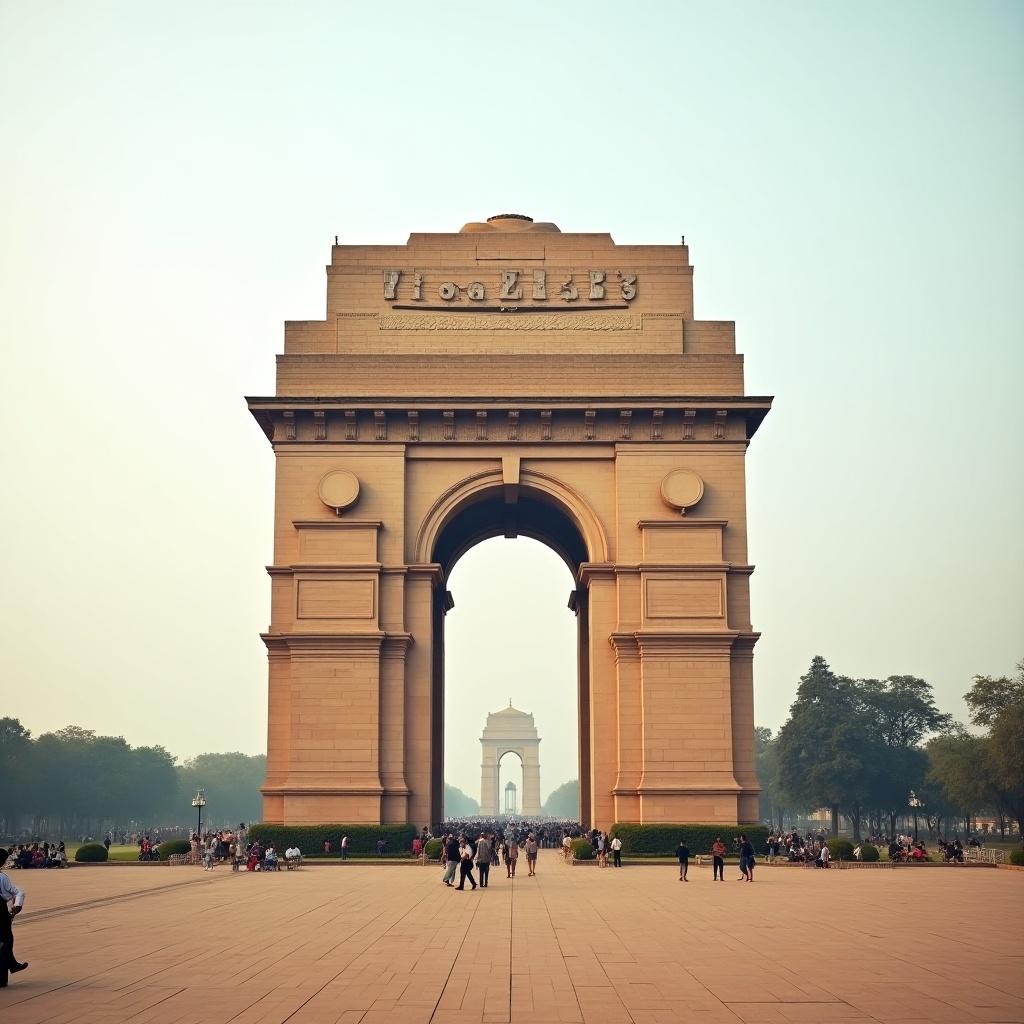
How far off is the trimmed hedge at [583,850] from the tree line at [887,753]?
40953 mm

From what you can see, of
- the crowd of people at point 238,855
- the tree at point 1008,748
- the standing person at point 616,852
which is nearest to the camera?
the standing person at point 616,852

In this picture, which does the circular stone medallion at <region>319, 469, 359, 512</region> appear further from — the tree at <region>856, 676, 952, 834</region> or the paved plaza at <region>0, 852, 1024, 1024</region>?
the tree at <region>856, 676, 952, 834</region>

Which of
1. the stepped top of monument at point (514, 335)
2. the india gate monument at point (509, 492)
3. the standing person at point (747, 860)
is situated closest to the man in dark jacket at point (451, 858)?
the standing person at point (747, 860)

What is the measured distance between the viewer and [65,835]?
138 meters

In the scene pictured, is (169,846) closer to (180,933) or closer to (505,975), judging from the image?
(180,933)

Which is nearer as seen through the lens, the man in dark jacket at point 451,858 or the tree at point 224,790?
the man in dark jacket at point 451,858

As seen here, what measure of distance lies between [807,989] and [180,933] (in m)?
11.9

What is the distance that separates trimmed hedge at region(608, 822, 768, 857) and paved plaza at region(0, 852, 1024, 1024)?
30.0 feet

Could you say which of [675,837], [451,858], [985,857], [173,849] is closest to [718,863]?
[451,858]

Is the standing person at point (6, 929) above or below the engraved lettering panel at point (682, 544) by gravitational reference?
below

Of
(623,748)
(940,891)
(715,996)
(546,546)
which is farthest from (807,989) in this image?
(546,546)

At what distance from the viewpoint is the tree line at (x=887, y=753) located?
82.0 metres

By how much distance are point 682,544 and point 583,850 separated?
1116cm

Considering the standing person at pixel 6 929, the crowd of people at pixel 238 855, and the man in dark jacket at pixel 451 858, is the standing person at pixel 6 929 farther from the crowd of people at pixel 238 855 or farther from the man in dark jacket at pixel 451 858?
the crowd of people at pixel 238 855
